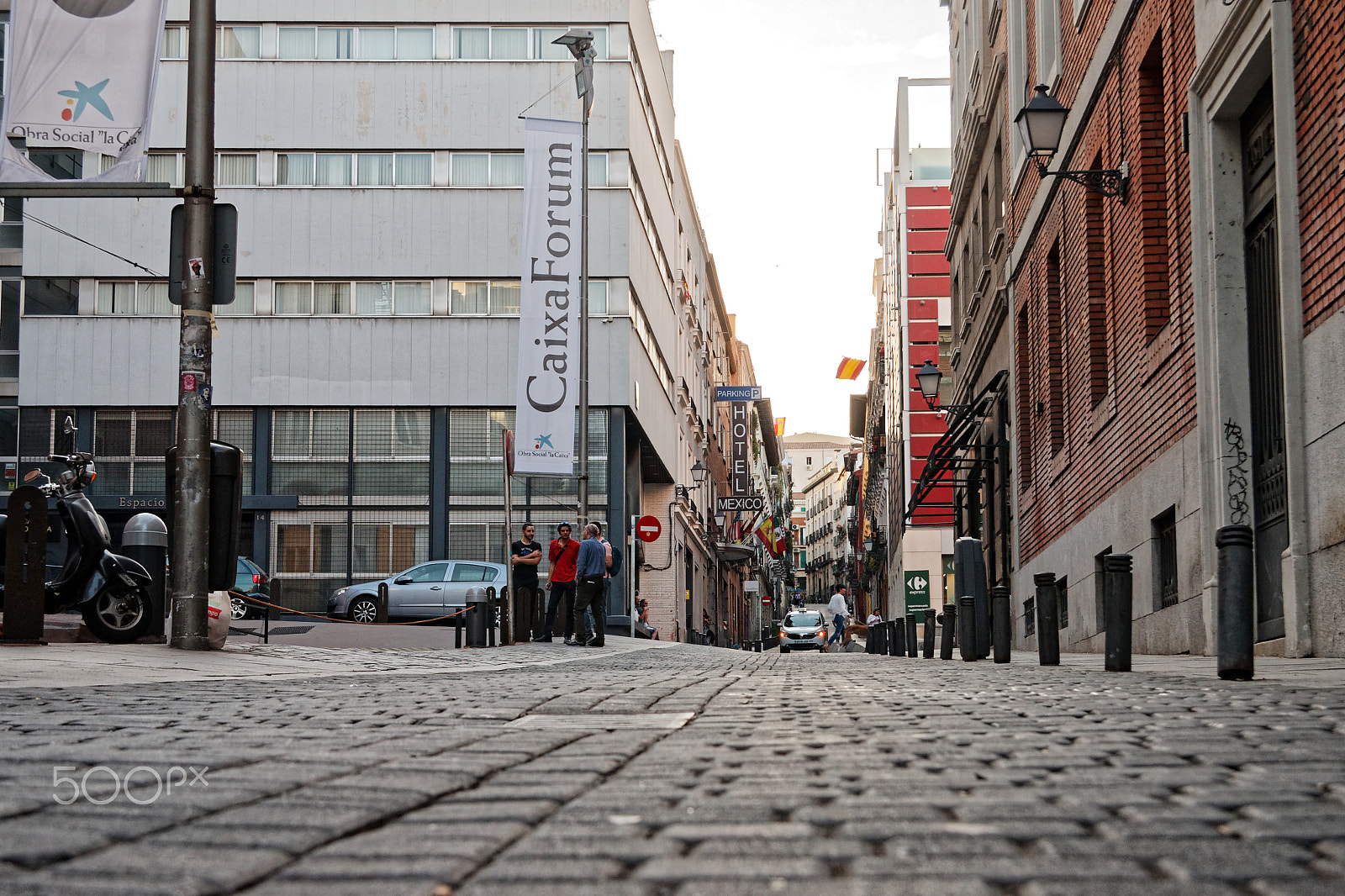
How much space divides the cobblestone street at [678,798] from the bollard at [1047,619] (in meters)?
4.63

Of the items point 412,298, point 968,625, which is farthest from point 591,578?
point 412,298

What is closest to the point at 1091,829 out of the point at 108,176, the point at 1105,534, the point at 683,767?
the point at 683,767

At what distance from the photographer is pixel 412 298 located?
112ft

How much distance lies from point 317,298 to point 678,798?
106 feet

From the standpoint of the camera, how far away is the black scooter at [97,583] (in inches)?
479

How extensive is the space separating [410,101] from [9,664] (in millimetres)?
27414

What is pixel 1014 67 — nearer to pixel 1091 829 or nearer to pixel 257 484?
pixel 257 484

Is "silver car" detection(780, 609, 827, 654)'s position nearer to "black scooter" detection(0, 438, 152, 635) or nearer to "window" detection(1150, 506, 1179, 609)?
"window" detection(1150, 506, 1179, 609)

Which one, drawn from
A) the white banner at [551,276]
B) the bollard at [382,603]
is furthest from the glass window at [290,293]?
the bollard at [382,603]

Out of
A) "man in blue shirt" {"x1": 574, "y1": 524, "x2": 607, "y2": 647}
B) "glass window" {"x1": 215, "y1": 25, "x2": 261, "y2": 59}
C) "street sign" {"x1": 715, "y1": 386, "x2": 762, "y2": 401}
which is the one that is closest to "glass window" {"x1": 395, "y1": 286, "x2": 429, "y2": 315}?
"glass window" {"x1": 215, "y1": 25, "x2": 261, "y2": 59}

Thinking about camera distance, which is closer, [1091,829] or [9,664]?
[1091,829]

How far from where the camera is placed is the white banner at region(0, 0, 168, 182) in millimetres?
10953

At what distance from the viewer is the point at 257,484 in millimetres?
33594

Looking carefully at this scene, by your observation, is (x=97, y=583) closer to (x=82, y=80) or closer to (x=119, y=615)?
(x=119, y=615)
